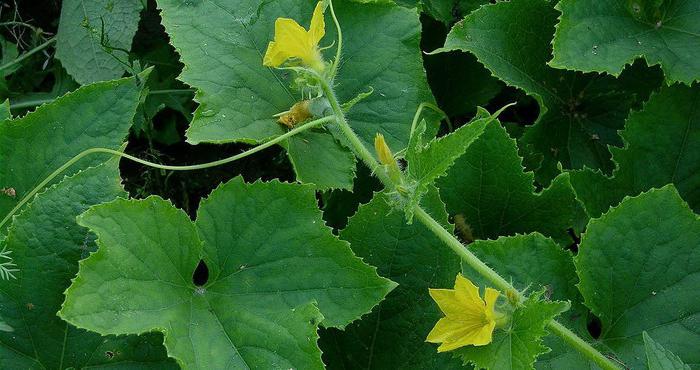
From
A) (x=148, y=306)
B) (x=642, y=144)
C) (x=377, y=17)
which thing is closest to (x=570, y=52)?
(x=642, y=144)

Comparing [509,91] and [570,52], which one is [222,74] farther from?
[509,91]

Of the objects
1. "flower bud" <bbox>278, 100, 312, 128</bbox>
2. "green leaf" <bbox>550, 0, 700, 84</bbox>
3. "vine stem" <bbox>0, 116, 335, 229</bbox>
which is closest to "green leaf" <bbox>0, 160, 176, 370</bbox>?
"vine stem" <bbox>0, 116, 335, 229</bbox>

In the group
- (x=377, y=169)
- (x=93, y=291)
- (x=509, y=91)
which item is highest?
(x=377, y=169)

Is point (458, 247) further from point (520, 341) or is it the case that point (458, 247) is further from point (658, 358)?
point (658, 358)

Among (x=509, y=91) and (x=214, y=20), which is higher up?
(x=214, y=20)

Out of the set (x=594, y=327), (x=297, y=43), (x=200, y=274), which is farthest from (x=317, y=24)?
(x=594, y=327)

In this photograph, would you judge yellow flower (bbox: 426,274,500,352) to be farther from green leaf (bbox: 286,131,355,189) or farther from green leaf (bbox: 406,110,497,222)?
green leaf (bbox: 286,131,355,189)

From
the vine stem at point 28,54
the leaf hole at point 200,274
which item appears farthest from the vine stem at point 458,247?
the vine stem at point 28,54
